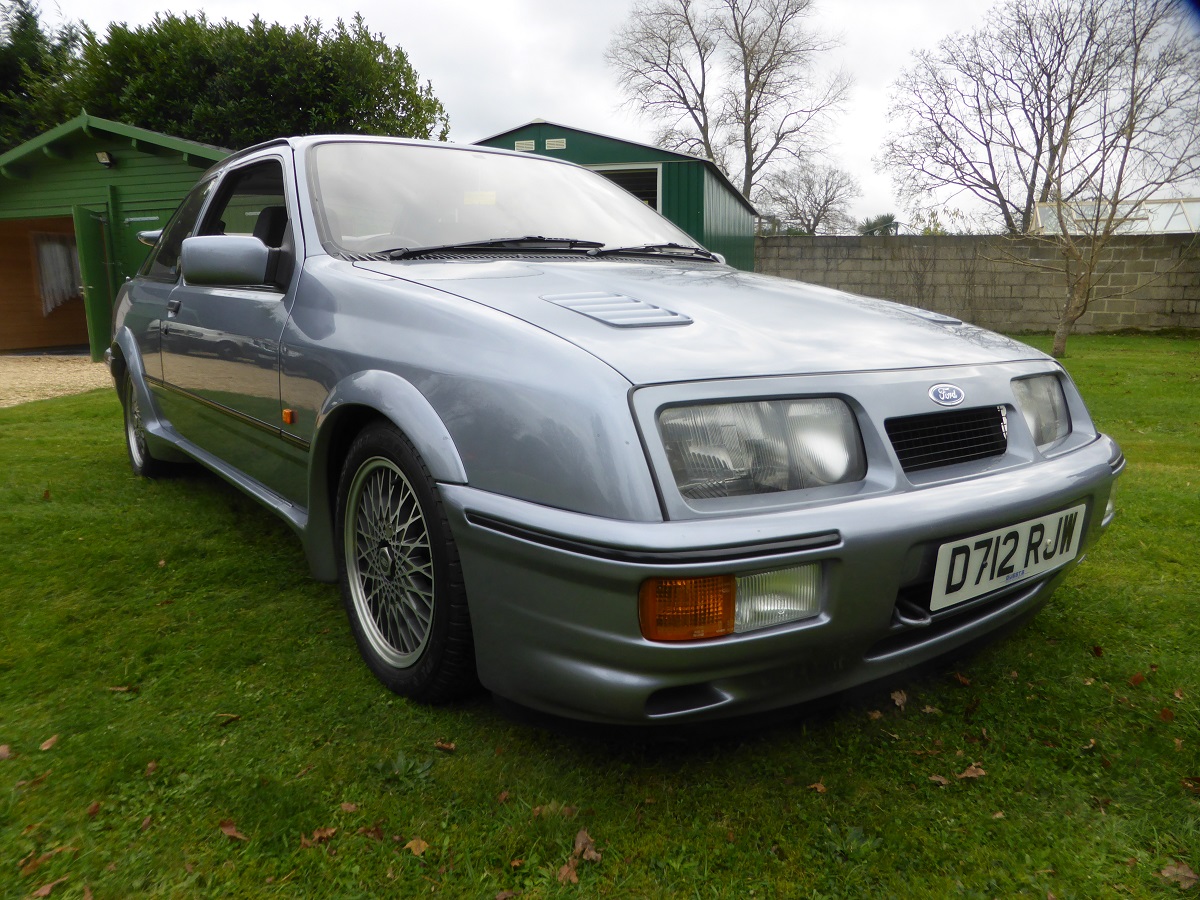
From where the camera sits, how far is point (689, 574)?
4.47 feet

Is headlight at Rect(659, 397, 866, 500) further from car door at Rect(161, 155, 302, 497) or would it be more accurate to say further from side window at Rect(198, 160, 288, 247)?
side window at Rect(198, 160, 288, 247)

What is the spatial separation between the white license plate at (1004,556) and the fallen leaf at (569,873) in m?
0.84

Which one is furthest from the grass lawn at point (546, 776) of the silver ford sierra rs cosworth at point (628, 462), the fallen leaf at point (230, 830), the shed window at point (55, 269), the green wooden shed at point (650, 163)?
the shed window at point (55, 269)

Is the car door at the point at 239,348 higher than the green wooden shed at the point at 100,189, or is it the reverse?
the green wooden shed at the point at 100,189

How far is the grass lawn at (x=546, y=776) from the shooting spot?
149 cm

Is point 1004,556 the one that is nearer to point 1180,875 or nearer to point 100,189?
point 1180,875

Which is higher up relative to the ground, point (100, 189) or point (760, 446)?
point (100, 189)

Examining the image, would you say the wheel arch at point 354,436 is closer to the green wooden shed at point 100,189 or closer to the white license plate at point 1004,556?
the white license plate at point 1004,556

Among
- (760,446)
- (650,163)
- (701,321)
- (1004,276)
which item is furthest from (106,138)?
(1004,276)

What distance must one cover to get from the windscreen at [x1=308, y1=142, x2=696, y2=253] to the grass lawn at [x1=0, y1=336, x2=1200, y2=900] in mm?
1222

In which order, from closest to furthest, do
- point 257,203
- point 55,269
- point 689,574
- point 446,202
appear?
point 689,574 → point 446,202 → point 257,203 → point 55,269

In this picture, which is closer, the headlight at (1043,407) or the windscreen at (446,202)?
the headlight at (1043,407)

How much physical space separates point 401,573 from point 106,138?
41.9 ft

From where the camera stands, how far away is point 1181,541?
325 cm
